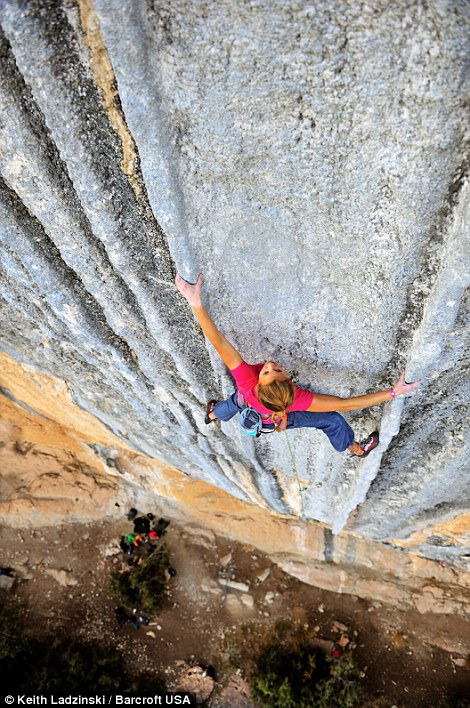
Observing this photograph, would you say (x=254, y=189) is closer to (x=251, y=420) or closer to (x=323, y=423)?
(x=251, y=420)

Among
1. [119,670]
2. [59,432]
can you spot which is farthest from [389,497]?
[119,670]

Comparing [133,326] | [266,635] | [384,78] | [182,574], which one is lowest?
[266,635]

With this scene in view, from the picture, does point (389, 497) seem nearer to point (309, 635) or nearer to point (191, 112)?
point (191, 112)

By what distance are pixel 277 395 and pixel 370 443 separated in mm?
606

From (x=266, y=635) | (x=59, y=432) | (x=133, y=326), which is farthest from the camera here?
(x=266, y=635)

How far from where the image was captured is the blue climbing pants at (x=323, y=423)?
1622mm

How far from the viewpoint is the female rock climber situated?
136 cm

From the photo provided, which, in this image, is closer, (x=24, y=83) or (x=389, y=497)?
(x=24, y=83)

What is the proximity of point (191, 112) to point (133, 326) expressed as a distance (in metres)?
0.83

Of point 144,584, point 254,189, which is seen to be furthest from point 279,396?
point 144,584

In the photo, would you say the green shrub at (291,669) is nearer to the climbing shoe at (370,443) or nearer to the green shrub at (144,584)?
the green shrub at (144,584)

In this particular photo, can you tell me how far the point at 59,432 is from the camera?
383cm

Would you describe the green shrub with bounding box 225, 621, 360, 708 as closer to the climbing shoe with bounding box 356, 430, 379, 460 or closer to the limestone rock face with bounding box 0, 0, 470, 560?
the limestone rock face with bounding box 0, 0, 470, 560

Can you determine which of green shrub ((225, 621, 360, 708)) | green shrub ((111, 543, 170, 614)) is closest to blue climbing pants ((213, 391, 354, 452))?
green shrub ((225, 621, 360, 708))
